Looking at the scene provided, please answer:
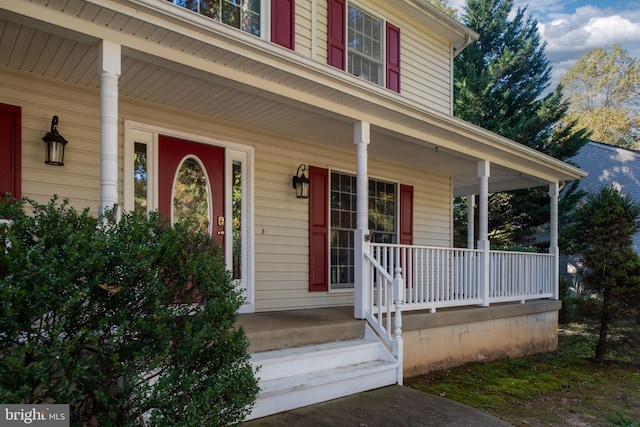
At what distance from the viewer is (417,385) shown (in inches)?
205

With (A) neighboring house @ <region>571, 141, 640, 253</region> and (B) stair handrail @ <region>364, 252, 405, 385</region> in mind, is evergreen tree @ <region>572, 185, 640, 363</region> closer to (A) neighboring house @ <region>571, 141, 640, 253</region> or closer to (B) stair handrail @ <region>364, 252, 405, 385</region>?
(B) stair handrail @ <region>364, 252, 405, 385</region>

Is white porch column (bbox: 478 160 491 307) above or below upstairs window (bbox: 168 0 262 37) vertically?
below

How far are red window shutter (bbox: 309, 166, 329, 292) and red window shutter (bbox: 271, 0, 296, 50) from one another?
1.76 metres

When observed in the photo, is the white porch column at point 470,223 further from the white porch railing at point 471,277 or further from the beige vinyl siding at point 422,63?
the beige vinyl siding at point 422,63

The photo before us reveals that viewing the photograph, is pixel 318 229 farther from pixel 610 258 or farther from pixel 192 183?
pixel 610 258

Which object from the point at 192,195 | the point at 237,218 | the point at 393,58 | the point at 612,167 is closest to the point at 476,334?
the point at 237,218

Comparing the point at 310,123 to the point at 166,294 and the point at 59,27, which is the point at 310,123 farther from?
the point at 166,294

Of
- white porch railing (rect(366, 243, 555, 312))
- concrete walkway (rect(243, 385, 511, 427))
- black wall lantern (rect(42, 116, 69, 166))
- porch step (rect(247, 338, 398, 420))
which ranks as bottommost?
concrete walkway (rect(243, 385, 511, 427))

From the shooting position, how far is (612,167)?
1883 cm

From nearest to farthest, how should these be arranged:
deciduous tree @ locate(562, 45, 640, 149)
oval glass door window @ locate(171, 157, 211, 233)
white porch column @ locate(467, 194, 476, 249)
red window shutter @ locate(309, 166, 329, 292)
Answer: oval glass door window @ locate(171, 157, 211, 233) < red window shutter @ locate(309, 166, 329, 292) < white porch column @ locate(467, 194, 476, 249) < deciduous tree @ locate(562, 45, 640, 149)

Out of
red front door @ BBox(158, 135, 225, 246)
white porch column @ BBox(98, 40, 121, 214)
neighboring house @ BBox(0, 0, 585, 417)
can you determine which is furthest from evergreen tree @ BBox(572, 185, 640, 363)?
white porch column @ BBox(98, 40, 121, 214)

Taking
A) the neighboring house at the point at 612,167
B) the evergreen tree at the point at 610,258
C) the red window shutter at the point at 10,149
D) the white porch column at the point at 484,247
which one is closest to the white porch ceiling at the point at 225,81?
the white porch column at the point at 484,247

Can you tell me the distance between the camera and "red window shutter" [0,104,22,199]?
4.14m

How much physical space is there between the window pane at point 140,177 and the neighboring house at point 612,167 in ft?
57.4
